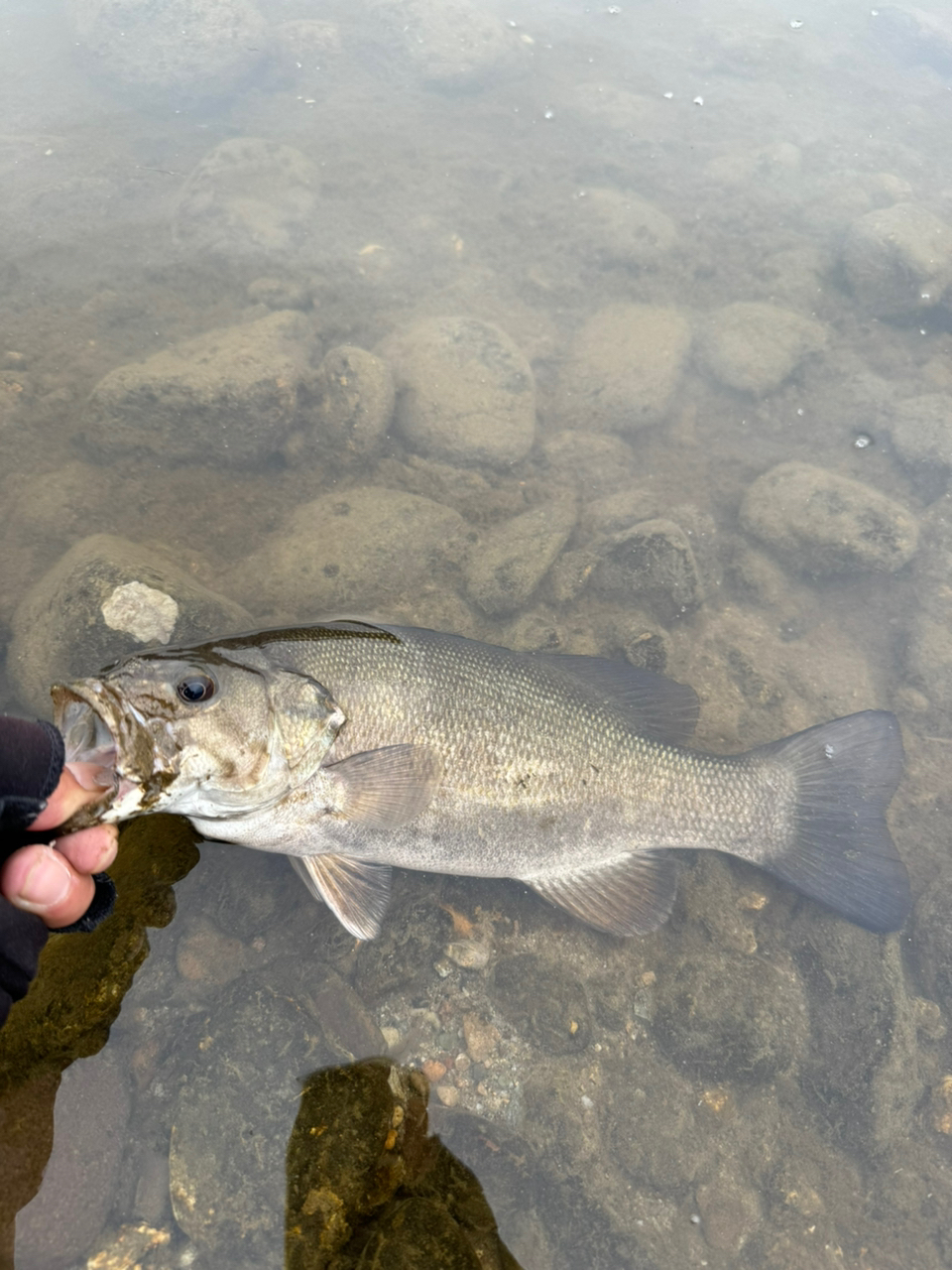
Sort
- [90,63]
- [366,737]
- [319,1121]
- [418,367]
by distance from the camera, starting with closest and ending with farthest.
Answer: [319,1121]
[366,737]
[418,367]
[90,63]

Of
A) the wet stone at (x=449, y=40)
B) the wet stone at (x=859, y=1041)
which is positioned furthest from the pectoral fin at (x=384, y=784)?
the wet stone at (x=449, y=40)

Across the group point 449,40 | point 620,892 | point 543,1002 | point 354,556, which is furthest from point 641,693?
point 449,40

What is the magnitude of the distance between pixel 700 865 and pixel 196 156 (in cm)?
1058

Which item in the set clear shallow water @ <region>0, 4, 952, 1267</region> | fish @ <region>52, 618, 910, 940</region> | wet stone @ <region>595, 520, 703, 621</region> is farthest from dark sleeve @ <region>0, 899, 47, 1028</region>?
wet stone @ <region>595, 520, 703, 621</region>

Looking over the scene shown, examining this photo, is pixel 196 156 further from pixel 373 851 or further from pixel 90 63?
pixel 373 851

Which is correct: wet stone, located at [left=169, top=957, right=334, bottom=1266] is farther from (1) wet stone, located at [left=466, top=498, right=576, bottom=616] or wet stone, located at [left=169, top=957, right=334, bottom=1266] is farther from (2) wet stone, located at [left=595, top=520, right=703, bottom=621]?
(2) wet stone, located at [left=595, top=520, right=703, bottom=621]

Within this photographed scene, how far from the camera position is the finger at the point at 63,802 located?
2035 mm

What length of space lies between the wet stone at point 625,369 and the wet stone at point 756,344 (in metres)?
0.33

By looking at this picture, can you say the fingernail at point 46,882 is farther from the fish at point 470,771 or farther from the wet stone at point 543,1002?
the wet stone at point 543,1002

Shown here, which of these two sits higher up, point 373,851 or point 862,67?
point 862,67

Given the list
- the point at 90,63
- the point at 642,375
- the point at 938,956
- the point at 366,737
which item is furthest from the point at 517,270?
the point at 90,63

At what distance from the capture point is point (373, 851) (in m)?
3.49

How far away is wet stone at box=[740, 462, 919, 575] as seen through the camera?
5785 millimetres

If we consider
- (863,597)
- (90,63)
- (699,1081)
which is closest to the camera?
(699,1081)
